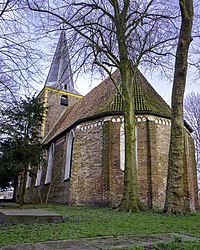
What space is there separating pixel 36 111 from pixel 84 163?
420cm

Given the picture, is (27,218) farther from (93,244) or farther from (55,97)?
(55,97)

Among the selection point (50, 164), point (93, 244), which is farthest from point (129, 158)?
point (50, 164)

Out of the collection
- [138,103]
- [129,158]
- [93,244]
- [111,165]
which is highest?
[138,103]

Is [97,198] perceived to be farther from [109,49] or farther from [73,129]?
[109,49]

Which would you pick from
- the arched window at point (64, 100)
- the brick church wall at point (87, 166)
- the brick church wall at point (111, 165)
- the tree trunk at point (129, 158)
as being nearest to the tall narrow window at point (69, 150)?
the brick church wall at point (111, 165)

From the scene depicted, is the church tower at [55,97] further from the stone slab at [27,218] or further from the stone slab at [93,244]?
the stone slab at [93,244]

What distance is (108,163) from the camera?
48.8 ft

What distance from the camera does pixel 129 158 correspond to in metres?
11.0

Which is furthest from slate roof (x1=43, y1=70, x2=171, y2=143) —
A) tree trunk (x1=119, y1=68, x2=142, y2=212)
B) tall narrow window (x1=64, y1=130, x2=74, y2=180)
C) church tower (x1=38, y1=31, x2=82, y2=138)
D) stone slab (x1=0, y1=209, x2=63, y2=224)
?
stone slab (x1=0, y1=209, x2=63, y2=224)

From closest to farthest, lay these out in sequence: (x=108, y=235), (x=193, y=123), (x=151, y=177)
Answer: (x=108, y=235) < (x=151, y=177) < (x=193, y=123)

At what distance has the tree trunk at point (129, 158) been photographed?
10414mm

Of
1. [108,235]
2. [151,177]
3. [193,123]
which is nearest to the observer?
[108,235]

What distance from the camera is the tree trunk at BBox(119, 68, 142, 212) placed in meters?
10.4

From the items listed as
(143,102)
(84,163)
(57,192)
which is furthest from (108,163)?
(57,192)
